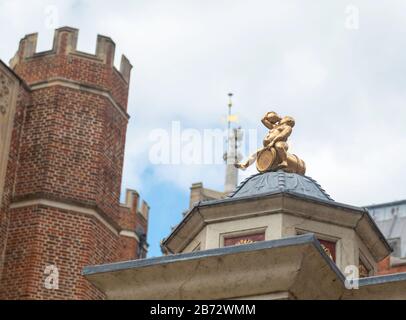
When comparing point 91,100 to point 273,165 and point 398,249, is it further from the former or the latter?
point 398,249

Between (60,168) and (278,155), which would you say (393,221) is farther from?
(278,155)

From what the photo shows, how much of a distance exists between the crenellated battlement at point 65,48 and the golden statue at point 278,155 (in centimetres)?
1117

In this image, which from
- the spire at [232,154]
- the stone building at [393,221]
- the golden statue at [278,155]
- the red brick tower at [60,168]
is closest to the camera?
the golden statue at [278,155]

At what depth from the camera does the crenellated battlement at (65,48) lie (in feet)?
66.9

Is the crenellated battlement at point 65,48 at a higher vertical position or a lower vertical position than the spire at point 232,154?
lower

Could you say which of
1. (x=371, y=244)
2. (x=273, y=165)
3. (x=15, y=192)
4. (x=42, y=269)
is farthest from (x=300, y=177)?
(x=15, y=192)

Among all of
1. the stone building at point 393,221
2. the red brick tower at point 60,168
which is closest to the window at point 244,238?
the red brick tower at point 60,168

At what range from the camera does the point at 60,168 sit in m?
18.7

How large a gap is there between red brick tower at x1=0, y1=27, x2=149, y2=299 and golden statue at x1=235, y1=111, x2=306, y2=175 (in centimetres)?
862

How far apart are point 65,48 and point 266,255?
1397 cm

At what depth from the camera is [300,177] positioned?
9.56 metres

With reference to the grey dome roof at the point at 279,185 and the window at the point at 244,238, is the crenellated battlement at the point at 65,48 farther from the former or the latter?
the window at the point at 244,238

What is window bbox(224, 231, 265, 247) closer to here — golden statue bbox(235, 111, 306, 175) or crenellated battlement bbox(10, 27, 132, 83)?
golden statue bbox(235, 111, 306, 175)
